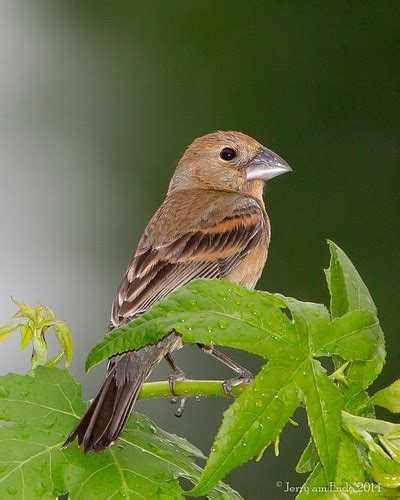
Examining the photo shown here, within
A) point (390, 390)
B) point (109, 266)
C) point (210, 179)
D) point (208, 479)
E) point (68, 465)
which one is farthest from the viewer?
point (109, 266)

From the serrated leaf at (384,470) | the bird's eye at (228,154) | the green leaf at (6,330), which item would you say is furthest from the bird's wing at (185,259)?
the serrated leaf at (384,470)

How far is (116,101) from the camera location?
8961mm

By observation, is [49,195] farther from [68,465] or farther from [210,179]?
[68,465]

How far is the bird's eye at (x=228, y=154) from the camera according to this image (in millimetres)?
5359

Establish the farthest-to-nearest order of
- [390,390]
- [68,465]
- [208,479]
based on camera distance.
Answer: [68,465], [390,390], [208,479]

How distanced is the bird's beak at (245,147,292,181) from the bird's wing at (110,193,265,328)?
0.40 m

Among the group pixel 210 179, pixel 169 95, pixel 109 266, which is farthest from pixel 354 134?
pixel 210 179

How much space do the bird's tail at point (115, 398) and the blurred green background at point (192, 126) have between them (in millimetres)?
4036

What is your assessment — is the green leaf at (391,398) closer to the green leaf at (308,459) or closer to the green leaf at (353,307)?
the green leaf at (353,307)

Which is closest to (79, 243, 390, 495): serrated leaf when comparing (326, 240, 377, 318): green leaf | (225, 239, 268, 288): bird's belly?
(326, 240, 377, 318): green leaf

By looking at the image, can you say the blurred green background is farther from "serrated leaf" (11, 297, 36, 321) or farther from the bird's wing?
"serrated leaf" (11, 297, 36, 321)

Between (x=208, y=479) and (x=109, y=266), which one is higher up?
(x=208, y=479)

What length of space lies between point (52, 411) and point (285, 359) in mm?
637

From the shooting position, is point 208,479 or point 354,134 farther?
point 354,134
